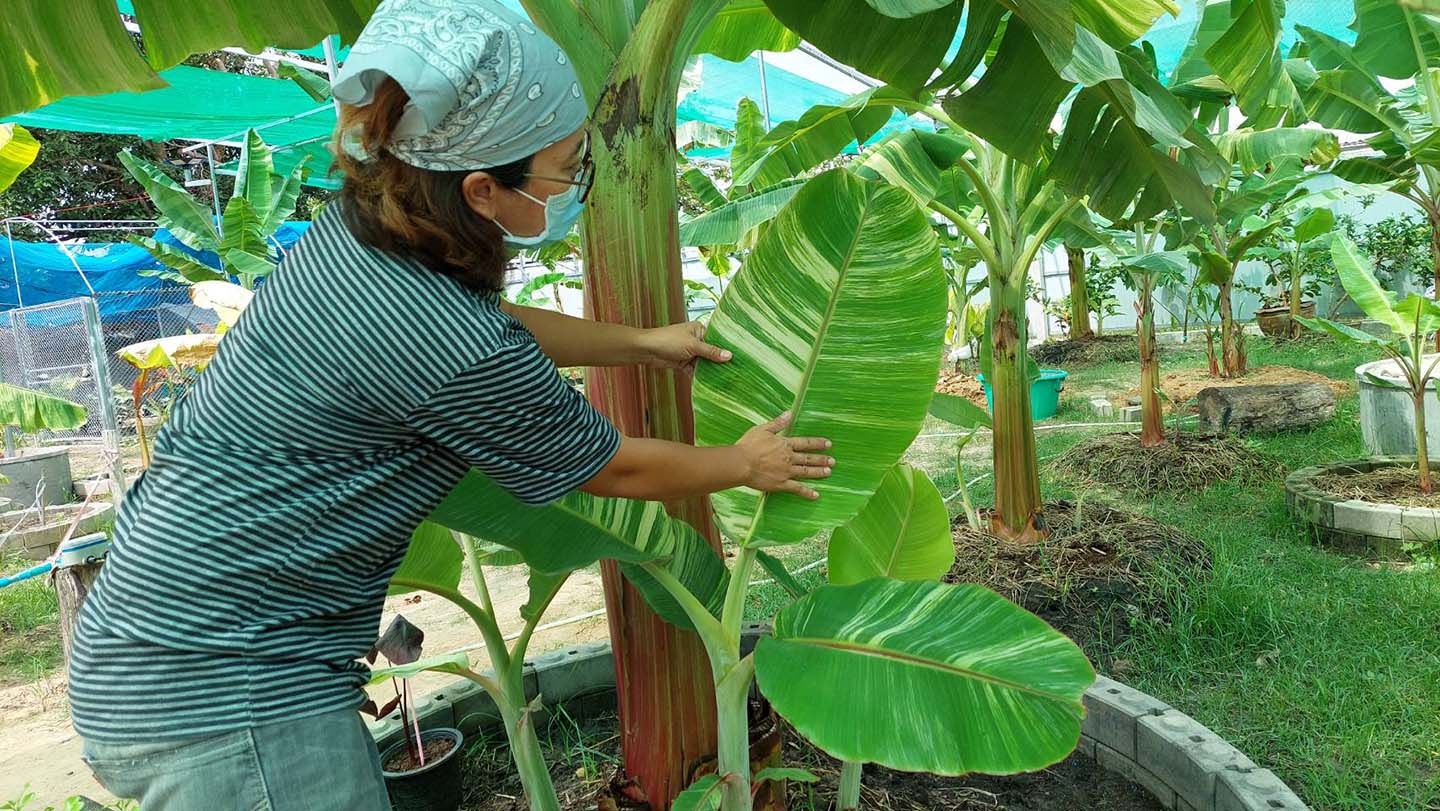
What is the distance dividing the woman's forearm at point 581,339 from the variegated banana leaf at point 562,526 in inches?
8.3

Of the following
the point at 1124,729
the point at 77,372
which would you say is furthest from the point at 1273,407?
the point at 77,372

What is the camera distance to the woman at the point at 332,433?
107 cm

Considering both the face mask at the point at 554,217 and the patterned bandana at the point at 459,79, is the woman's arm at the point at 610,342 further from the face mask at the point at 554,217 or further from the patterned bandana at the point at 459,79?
the patterned bandana at the point at 459,79

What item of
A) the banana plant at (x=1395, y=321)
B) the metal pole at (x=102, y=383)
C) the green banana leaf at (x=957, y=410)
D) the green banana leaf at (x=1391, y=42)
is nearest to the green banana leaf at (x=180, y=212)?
the metal pole at (x=102, y=383)

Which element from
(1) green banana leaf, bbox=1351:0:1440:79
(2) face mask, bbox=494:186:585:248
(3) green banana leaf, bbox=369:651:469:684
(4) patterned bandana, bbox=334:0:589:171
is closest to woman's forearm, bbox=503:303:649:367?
(2) face mask, bbox=494:186:585:248

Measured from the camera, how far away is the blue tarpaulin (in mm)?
11344

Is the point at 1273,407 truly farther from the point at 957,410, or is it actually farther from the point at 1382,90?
the point at 957,410

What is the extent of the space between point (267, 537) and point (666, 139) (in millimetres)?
898

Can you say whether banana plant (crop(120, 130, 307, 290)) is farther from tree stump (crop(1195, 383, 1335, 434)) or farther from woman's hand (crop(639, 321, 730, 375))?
tree stump (crop(1195, 383, 1335, 434))

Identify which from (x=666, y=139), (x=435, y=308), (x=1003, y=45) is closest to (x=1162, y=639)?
(x=1003, y=45)

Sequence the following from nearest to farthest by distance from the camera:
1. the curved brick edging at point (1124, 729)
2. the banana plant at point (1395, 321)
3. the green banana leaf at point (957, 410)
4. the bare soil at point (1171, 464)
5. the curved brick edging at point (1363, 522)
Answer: the curved brick edging at point (1124, 729) → the green banana leaf at point (957, 410) → the curved brick edging at point (1363, 522) → the banana plant at point (1395, 321) → the bare soil at point (1171, 464)

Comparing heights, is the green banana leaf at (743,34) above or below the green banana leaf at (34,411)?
above

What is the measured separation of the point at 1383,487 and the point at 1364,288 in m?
0.84

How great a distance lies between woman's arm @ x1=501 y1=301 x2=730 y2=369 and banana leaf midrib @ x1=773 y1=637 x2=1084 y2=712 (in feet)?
1.43
